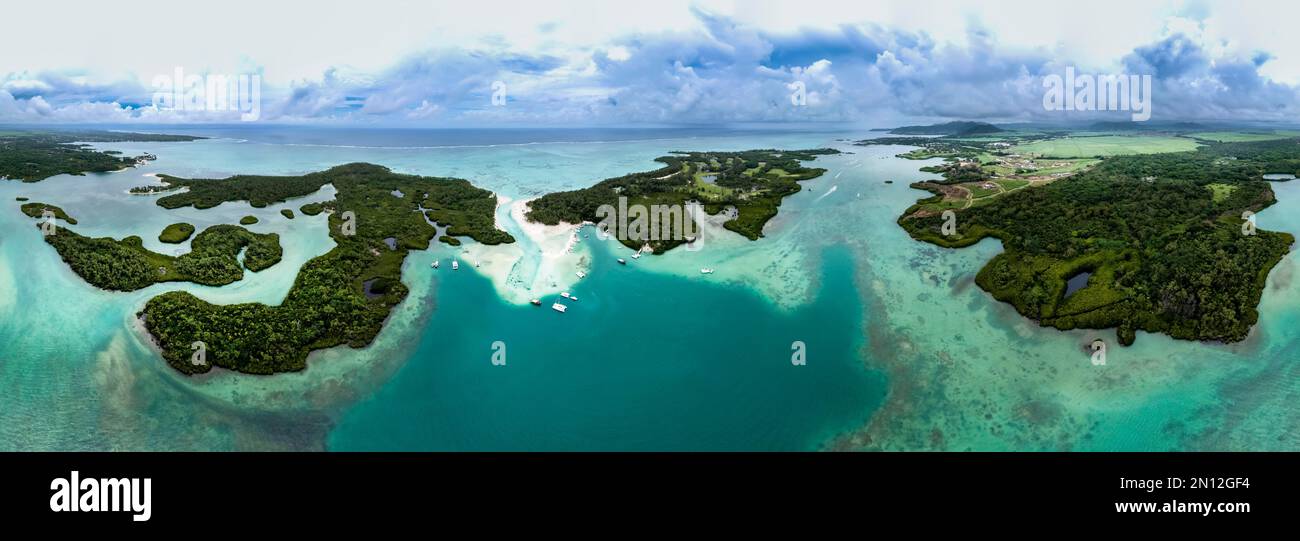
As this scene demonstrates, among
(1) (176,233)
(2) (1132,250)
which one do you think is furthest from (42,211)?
(2) (1132,250)

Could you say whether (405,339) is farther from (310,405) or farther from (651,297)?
(651,297)

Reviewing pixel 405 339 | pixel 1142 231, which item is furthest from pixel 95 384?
pixel 1142 231

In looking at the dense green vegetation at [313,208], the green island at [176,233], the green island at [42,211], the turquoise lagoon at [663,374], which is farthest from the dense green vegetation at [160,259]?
the dense green vegetation at [313,208]

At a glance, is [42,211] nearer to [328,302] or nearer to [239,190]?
[239,190]

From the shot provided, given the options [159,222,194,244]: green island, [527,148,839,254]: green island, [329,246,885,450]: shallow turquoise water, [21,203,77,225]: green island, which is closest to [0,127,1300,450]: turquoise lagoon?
[329,246,885,450]: shallow turquoise water

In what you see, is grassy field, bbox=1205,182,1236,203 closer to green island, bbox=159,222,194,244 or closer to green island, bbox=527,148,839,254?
green island, bbox=527,148,839,254

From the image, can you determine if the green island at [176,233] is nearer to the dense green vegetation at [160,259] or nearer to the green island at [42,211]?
the dense green vegetation at [160,259]

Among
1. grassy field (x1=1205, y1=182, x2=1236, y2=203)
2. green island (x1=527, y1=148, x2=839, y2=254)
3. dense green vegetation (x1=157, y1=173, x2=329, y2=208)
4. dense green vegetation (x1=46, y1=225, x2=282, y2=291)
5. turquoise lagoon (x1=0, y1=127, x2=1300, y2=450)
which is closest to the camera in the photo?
turquoise lagoon (x1=0, y1=127, x2=1300, y2=450)
